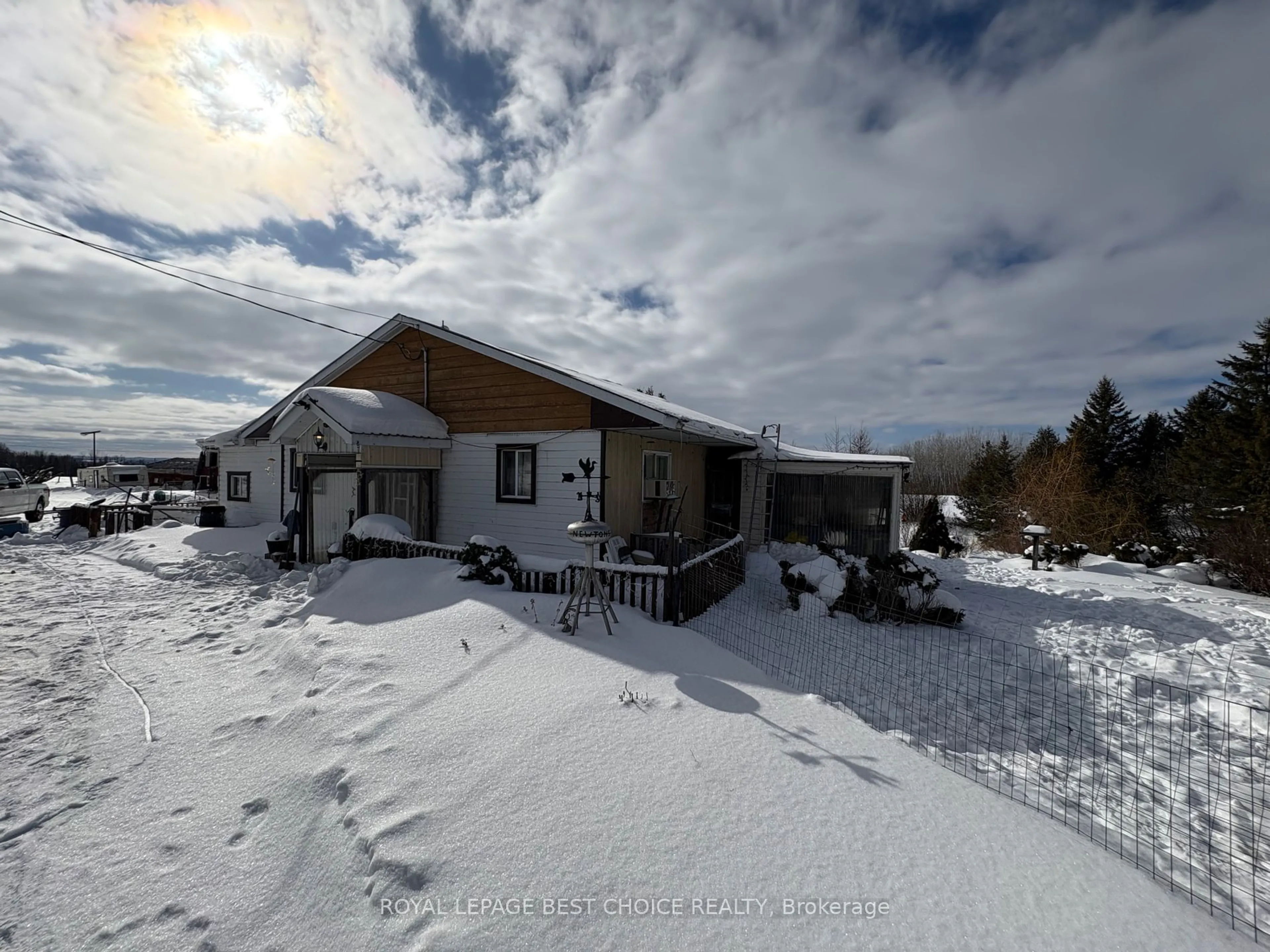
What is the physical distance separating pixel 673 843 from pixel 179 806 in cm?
325

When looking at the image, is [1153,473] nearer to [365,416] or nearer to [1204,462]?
[1204,462]

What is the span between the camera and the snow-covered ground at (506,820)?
2479 mm

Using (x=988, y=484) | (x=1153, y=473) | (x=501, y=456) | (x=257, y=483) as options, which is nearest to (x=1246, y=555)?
(x=501, y=456)

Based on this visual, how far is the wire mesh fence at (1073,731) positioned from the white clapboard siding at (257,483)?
15.0 m

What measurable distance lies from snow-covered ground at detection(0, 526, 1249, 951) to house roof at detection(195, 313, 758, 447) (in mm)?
5255

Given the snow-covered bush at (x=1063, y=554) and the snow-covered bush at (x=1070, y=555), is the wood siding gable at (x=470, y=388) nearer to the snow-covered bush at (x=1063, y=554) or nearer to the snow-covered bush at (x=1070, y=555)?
the snow-covered bush at (x=1063, y=554)

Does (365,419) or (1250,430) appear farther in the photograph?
(1250,430)

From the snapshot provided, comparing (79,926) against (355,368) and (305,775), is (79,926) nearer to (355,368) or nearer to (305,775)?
(305,775)

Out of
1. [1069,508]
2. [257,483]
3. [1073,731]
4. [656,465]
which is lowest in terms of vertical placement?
[1073,731]

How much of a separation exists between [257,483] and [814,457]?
57.9 feet

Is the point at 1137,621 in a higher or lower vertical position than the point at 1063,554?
lower

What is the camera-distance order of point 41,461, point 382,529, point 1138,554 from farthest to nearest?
point 41,461, point 1138,554, point 382,529

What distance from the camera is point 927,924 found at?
242 centimetres
